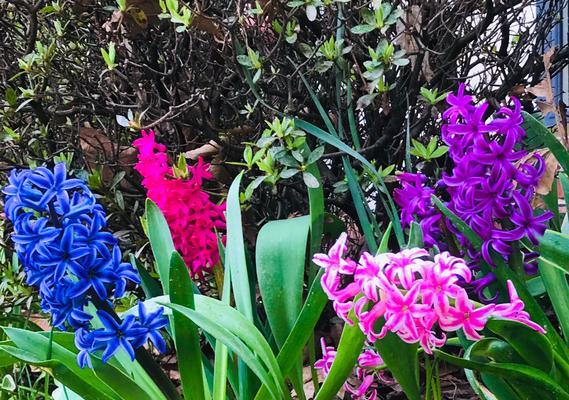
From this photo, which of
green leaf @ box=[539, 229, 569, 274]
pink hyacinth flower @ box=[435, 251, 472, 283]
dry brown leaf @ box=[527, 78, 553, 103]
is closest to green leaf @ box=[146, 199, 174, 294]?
pink hyacinth flower @ box=[435, 251, 472, 283]

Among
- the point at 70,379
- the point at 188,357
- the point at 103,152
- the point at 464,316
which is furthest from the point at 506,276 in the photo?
the point at 103,152

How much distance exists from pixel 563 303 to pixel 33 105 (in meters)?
1.68

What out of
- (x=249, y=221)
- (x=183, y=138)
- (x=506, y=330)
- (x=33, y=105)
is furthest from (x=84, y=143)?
(x=506, y=330)

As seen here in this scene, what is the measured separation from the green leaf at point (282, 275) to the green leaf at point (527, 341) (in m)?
0.50

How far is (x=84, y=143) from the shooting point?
2223 millimetres

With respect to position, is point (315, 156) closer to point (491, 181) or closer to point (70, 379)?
point (491, 181)

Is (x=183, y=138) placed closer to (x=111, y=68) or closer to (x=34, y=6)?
(x=111, y=68)

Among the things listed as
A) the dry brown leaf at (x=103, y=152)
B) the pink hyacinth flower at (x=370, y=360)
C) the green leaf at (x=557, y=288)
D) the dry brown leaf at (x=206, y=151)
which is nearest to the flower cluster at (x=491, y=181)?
the green leaf at (x=557, y=288)

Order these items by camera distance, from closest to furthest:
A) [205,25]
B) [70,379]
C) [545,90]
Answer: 1. [70,379]
2. [545,90]
3. [205,25]

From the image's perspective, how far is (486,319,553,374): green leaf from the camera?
41.6 inches

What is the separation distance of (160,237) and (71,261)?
372 millimetres

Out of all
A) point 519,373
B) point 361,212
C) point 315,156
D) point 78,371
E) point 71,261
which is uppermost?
point 315,156

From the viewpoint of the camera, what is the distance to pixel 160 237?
4.82 ft

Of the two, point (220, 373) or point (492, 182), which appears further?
point (220, 373)
